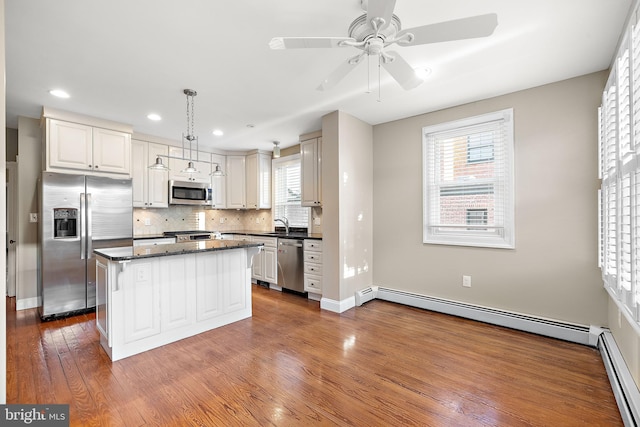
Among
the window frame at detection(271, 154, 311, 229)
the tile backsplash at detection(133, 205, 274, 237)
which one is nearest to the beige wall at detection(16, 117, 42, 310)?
the tile backsplash at detection(133, 205, 274, 237)

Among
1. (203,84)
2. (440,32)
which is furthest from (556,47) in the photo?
(203,84)

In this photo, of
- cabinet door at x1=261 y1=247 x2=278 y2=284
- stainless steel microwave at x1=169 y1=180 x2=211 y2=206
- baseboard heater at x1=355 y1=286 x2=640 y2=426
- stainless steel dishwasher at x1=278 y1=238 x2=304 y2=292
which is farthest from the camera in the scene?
stainless steel microwave at x1=169 y1=180 x2=211 y2=206

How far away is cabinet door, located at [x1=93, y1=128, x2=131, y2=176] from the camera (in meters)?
3.96

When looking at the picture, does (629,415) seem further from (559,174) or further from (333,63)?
(333,63)

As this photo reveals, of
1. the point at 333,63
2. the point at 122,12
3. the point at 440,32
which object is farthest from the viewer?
the point at 333,63

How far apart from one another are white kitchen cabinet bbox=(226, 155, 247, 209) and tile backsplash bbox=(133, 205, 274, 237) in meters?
0.46

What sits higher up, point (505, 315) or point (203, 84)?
point (203, 84)

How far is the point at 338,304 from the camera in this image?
376 centimetres

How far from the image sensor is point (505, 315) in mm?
3223

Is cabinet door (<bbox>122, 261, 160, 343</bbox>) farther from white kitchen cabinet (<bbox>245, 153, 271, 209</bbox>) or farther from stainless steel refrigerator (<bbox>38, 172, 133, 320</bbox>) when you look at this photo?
white kitchen cabinet (<bbox>245, 153, 271, 209</bbox>)

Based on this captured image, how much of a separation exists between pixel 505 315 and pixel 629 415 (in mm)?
1549

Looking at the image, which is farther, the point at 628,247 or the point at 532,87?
the point at 532,87

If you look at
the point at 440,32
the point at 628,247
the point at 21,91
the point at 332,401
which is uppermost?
the point at 21,91

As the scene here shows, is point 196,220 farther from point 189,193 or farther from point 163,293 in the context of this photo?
point 163,293
